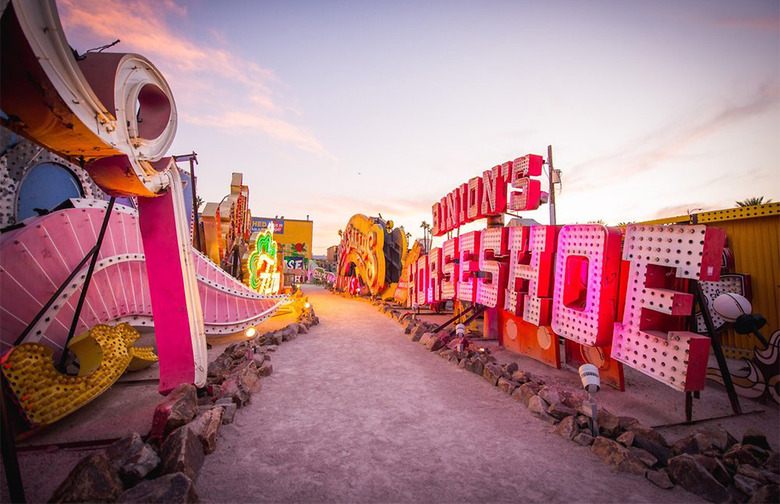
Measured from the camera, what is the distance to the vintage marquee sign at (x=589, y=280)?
142 inches

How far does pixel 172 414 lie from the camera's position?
307 cm

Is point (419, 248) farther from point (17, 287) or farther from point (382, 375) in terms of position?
point (17, 287)

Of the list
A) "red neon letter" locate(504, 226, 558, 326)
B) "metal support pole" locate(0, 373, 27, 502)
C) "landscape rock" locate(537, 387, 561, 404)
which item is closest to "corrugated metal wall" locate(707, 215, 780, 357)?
"red neon letter" locate(504, 226, 558, 326)

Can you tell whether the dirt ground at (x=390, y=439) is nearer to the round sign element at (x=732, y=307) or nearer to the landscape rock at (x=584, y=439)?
the landscape rock at (x=584, y=439)

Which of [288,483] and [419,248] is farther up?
[419,248]

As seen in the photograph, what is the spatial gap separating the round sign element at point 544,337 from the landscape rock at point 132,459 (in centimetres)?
613

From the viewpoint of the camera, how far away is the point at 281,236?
1677 inches

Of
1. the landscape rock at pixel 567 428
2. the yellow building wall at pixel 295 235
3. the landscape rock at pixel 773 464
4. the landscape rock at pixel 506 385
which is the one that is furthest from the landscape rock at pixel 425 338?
the yellow building wall at pixel 295 235

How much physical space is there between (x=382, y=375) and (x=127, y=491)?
3.83m

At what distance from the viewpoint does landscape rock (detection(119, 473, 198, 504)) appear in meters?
2.07

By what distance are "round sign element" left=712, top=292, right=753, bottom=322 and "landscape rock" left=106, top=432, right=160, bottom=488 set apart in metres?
7.15

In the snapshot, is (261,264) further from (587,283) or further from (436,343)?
(587,283)

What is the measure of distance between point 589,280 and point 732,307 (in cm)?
220

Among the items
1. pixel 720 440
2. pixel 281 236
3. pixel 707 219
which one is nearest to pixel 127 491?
pixel 720 440
